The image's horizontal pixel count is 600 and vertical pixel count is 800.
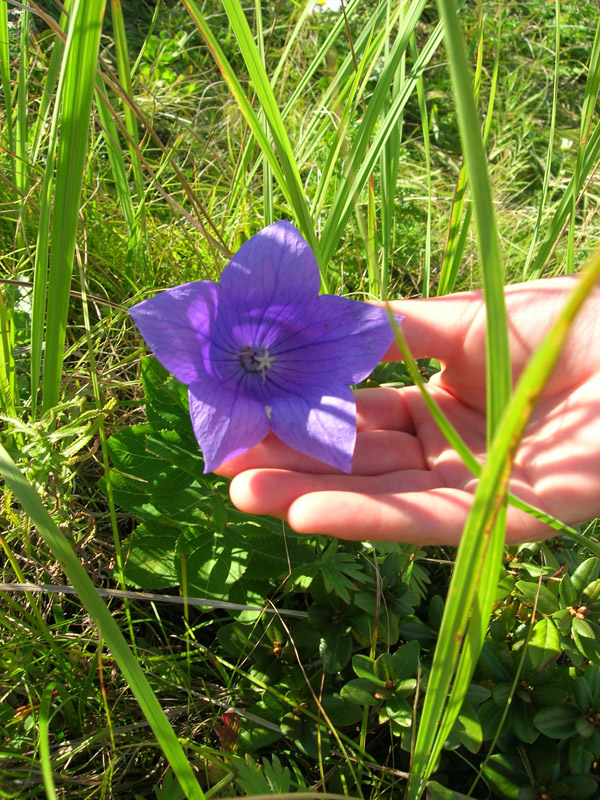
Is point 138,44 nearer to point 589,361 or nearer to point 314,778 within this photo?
point 589,361

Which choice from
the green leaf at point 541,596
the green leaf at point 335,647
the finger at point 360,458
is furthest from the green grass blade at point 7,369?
the green leaf at point 541,596

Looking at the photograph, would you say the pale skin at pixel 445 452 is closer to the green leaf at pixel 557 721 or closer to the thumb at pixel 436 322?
the thumb at pixel 436 322

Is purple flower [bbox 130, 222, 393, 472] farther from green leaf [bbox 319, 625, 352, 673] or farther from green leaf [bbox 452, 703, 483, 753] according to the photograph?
green leaf [bbox 452, 703, 483, 753]

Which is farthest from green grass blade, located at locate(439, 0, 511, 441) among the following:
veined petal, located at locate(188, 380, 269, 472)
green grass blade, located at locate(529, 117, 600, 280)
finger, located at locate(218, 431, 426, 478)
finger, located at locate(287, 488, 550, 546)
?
green grass blade, located at locate(529, 117, 600, 280)

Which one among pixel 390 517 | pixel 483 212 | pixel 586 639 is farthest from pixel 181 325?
pixel 586 639

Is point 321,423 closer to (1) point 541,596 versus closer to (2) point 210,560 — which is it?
(2) point 210,560

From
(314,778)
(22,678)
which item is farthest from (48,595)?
(314,778)
